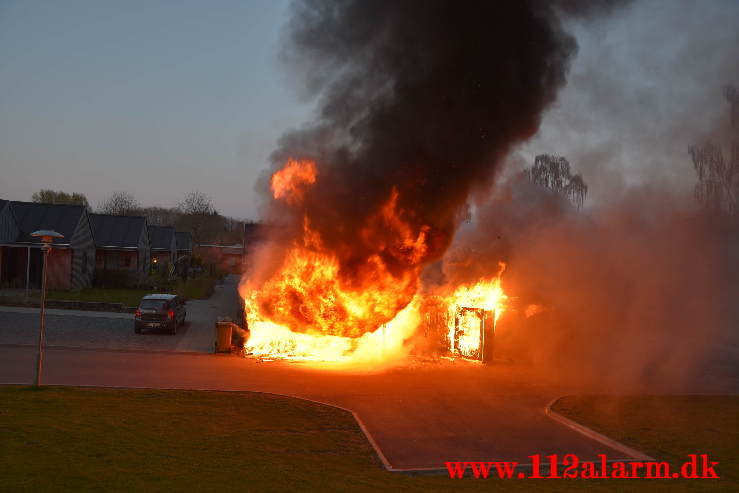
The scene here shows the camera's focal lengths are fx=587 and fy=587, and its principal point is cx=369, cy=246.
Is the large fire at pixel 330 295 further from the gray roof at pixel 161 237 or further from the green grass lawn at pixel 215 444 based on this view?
the gray roof at pixel 161 237

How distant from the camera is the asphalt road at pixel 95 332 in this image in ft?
61.5

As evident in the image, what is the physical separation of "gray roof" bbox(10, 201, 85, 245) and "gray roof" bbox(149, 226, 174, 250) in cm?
1676

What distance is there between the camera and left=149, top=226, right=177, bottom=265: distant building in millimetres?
52438

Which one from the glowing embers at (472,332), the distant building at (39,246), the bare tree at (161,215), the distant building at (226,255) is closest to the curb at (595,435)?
the glowing embers at (472,332)

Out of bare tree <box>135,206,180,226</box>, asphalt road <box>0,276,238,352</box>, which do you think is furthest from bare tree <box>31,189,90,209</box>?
asphalt road <box>0,276,238,352</box>

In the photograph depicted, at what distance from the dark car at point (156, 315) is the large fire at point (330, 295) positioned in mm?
3737

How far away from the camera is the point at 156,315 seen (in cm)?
2103

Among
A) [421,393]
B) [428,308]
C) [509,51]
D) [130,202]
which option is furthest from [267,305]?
[130,202]

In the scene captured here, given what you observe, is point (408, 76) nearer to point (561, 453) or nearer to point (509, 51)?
point (509, 51)

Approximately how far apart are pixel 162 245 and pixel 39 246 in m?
21.2

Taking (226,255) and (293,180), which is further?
(226,255)

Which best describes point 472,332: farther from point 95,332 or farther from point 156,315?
point 95,332

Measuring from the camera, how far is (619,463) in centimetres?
923

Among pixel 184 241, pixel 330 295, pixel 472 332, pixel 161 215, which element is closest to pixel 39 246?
pixel 330 295
